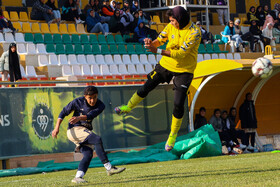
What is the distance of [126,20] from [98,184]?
17.9 meters

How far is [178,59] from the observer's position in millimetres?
9750

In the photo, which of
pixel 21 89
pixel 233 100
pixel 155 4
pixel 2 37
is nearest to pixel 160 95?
pixel 233 100

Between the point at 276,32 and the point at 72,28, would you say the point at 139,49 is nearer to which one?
the point at 72,28

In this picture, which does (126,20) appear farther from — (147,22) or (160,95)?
(160,95)

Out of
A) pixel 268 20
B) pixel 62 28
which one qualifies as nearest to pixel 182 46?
pixel 62 28

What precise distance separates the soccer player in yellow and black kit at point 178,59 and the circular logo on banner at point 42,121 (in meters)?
4.62

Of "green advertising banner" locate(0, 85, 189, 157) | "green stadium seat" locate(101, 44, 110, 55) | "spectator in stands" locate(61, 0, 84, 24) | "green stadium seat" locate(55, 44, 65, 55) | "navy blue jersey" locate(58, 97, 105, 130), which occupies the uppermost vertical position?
"spectator in stands" locate(61, 0, 84, 24)

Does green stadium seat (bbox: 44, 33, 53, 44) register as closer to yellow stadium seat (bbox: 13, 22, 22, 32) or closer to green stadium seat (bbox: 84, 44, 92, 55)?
yellow stadium seat (bbox: 13, 22, 22, 32)

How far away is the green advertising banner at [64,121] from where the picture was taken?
45.4 feet

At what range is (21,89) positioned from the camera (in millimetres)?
14141

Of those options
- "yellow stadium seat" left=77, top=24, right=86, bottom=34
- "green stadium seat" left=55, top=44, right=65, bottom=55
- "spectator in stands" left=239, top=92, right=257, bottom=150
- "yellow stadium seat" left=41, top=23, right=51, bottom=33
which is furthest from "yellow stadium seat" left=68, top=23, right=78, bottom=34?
"spectator in stands" left=239, top=92, right=257, bottom=150

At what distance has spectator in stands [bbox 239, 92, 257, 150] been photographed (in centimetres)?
1797

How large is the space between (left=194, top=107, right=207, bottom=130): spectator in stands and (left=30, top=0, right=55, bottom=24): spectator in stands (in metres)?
9.13

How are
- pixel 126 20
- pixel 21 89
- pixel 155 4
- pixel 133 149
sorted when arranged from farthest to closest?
1. pixel 155 4
2. pixel 126 20
3. pixel 133 149
4. pixel 21 89
